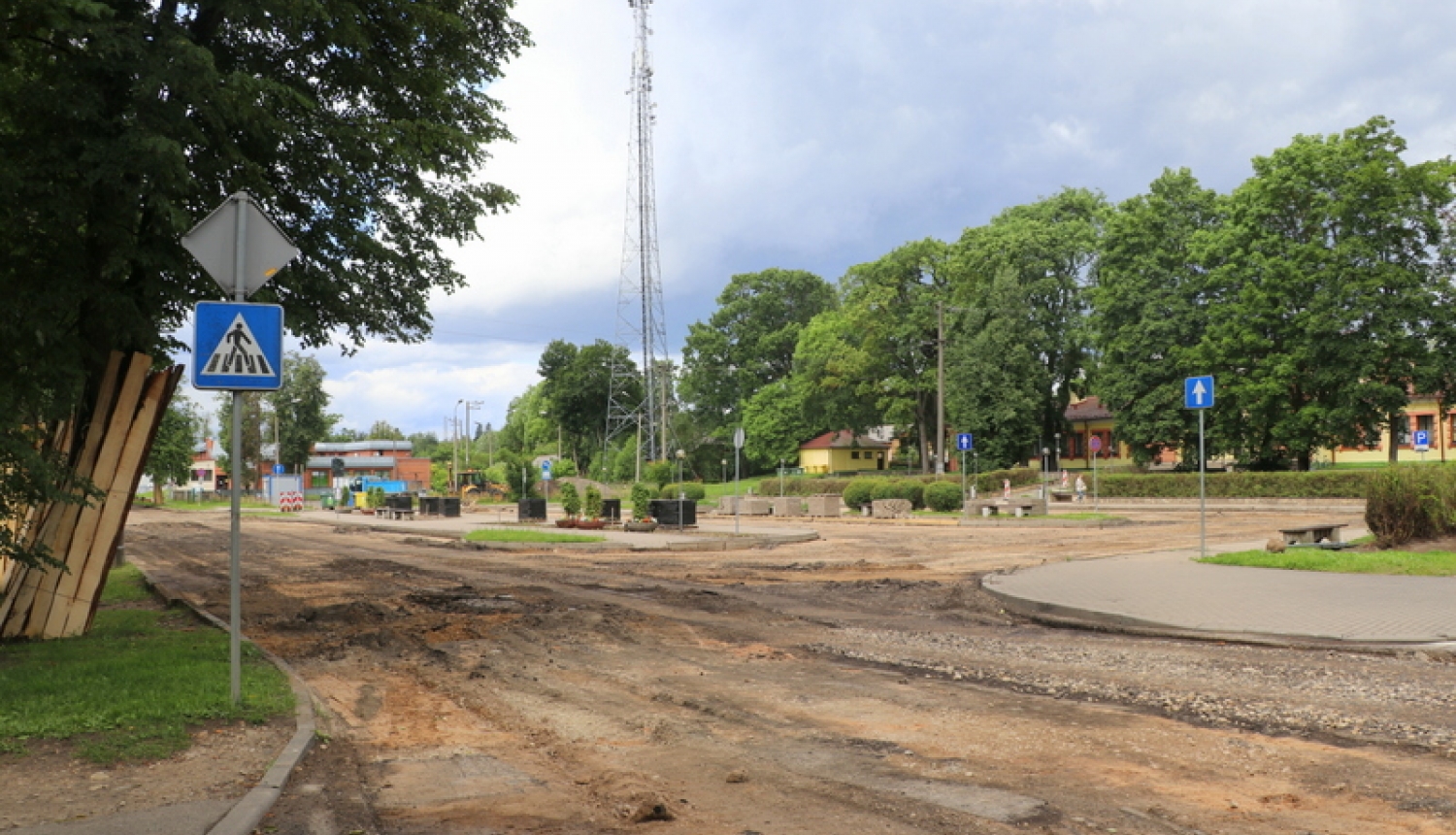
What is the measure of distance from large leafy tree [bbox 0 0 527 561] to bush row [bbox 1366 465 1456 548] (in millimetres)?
15329

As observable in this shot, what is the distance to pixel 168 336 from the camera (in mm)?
11562

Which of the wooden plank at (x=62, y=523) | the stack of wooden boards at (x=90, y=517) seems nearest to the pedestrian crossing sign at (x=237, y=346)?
the wooden plank at (x=62, y=523)

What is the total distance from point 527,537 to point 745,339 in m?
67.5

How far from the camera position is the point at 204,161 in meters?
9.61

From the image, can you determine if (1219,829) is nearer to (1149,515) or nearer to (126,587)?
(126,587)

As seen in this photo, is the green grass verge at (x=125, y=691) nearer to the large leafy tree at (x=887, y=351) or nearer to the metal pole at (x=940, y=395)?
the metal pole at (x=940, y=395)

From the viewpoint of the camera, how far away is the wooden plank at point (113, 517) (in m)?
10.2

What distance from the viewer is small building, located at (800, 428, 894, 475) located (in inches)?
3750

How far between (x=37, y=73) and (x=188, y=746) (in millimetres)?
7270

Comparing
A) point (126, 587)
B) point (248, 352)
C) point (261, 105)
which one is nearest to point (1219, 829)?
point (248, 352)

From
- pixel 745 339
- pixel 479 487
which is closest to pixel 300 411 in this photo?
pixel 479 487

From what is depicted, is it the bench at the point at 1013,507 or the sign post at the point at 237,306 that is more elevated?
the sign post at the point at 237,306

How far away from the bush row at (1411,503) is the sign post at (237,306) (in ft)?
58.0

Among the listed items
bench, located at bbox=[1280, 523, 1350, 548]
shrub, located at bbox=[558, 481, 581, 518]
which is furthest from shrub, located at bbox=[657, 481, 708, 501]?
bench, located at bbox=[1280, 523, 1350, 548]
